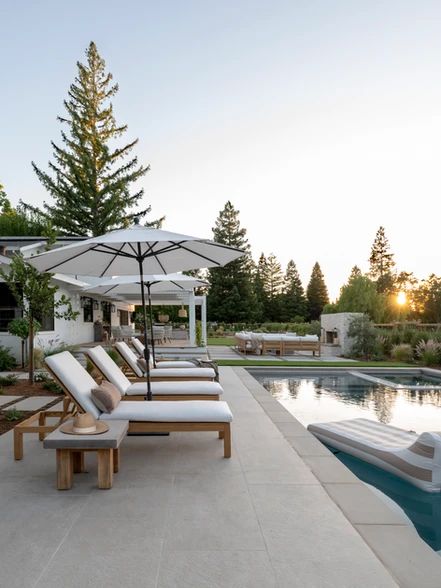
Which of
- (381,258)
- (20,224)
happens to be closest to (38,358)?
(20,224)

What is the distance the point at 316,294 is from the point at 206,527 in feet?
189

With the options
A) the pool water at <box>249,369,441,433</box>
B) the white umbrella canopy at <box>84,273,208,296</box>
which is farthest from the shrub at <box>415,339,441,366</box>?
the white umbrella canopy at <box>84,273,208,296</box>

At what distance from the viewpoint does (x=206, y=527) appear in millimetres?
2904

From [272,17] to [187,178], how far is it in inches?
327

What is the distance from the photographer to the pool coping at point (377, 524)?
2396 mm

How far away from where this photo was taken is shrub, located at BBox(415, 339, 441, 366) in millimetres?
14336

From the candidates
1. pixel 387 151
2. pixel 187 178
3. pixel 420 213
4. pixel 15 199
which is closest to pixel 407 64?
pixel 387 151

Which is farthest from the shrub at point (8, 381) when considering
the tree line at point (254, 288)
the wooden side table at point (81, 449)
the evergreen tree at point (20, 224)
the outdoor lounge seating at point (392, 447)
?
the tree line at point (254, 288)

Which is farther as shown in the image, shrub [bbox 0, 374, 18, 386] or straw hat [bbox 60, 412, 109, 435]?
shrub [bbox 0, 374, 18, 386]

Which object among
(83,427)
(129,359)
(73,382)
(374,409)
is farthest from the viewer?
(374,409)

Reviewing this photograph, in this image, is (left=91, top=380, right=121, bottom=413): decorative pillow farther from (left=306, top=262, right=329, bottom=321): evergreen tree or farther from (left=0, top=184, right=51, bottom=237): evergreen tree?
(left=306, top=262, right=329, bottom=321): evergreen tree

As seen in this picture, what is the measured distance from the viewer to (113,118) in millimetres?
31750

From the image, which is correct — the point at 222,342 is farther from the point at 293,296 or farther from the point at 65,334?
the point at 293,296

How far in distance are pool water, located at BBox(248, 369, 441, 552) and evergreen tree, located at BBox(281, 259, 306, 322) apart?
42012 millimetres
